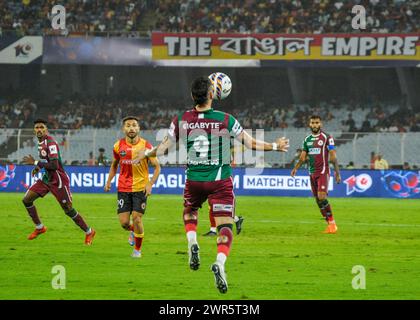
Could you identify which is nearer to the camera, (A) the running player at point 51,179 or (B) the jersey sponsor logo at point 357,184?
(A) the running player at point 51,179

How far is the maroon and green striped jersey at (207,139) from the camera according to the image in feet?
37.7

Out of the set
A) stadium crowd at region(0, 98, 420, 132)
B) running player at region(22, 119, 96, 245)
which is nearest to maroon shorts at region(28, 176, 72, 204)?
running player at region(22, 119, 96, 245)

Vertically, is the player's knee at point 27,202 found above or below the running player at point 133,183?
below

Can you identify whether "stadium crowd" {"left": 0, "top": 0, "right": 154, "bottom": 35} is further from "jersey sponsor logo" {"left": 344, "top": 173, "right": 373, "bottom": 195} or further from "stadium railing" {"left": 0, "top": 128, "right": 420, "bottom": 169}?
"jersey sponsor logo" {"left": 344, "top": 173, "right": 373, "bottom": 195}

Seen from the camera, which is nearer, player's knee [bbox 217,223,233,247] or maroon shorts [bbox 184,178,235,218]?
player's knee [bbox 217,223,233,247]

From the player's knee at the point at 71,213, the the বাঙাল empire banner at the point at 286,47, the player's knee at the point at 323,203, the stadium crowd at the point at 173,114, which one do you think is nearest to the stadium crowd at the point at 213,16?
the the বাঙাল empire banner at the point at 286,47

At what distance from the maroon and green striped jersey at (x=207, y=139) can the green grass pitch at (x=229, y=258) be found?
1.54 meters

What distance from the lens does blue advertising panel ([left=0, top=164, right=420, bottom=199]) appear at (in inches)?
1384

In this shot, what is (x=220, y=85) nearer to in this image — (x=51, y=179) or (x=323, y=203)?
(x=51, y=179)

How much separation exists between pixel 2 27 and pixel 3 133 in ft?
37.5

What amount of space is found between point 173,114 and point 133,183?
1329 inches

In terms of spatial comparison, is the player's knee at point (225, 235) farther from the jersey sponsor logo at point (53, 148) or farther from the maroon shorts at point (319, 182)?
the maroon shorts at point (319, 182)


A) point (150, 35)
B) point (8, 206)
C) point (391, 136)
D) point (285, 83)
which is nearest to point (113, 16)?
point (150, 35)

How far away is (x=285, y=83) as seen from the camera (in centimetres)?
5297
